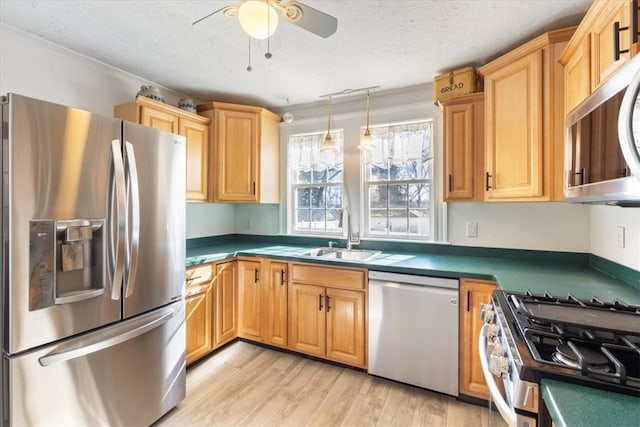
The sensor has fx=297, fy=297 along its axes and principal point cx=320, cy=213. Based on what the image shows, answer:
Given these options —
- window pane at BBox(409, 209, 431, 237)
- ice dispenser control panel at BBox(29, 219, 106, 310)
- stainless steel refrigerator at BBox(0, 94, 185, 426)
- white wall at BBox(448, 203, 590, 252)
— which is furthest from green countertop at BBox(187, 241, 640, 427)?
ice dispenser control panel at BBox(29, 219, 106, 310)

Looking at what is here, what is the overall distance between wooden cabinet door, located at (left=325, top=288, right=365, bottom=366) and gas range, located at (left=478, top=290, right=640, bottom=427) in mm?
1068

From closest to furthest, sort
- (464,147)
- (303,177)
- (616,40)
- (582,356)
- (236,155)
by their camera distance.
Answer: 1. (582,356)
2. (616,40)
3. (464,147)
4. (236,155)
5. (303,177)

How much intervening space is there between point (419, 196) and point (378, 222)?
1.51 ft

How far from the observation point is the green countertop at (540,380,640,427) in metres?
0.62

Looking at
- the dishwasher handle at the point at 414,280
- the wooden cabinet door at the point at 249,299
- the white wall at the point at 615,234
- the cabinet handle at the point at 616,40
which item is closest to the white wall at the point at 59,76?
the wooden cabinet door at the point at 249,299

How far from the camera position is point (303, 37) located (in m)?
1.93

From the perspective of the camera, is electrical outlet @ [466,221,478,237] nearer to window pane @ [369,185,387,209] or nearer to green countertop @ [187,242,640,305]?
green countertop @ [187,242,640,305]

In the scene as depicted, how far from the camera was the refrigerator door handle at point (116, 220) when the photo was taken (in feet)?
4.98

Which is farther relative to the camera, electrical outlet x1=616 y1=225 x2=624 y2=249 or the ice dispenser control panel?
electrical outlet x1=616 y1=225 x2=624 y2=249

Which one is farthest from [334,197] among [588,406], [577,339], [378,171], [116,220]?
[588,406]

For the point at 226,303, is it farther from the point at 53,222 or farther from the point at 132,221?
the point at 53,222

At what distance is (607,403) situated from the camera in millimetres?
674

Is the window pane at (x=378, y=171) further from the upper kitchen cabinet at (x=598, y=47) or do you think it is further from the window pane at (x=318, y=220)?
the upper kitchen cabinet at (x=598, y=47)

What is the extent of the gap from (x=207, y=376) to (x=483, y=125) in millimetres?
2818
